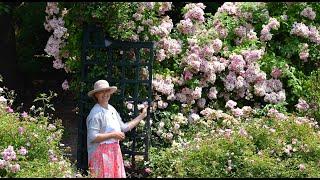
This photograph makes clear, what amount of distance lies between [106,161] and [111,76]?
1240 millimetres

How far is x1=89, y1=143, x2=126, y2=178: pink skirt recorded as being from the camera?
6.42 meters

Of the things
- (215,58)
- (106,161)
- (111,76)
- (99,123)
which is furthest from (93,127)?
(215,58)

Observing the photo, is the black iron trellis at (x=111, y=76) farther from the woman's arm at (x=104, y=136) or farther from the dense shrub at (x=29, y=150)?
the woman's arm at (x=104, y=136)

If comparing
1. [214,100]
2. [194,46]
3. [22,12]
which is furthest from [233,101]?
[22,12]

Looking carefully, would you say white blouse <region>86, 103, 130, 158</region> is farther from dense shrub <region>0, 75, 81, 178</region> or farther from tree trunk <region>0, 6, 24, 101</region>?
tree trunk <region>0, 6, 24, 101</region>

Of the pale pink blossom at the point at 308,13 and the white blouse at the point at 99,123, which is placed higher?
the pale pink blossom at the point at 308,13

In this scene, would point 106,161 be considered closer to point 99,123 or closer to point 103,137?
point 103,137

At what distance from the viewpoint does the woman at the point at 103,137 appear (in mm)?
6352

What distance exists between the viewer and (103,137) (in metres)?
6.30

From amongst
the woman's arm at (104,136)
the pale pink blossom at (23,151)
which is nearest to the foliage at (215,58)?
the woman's arm at (104,136)

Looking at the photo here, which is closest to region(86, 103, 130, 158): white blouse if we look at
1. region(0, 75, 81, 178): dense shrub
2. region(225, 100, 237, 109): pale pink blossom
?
region(0, 75, 81, 178): dense shrub

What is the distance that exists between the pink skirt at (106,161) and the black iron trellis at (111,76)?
2.74 feet

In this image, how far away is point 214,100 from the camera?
28.3ft

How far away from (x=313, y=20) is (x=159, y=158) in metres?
3.49
